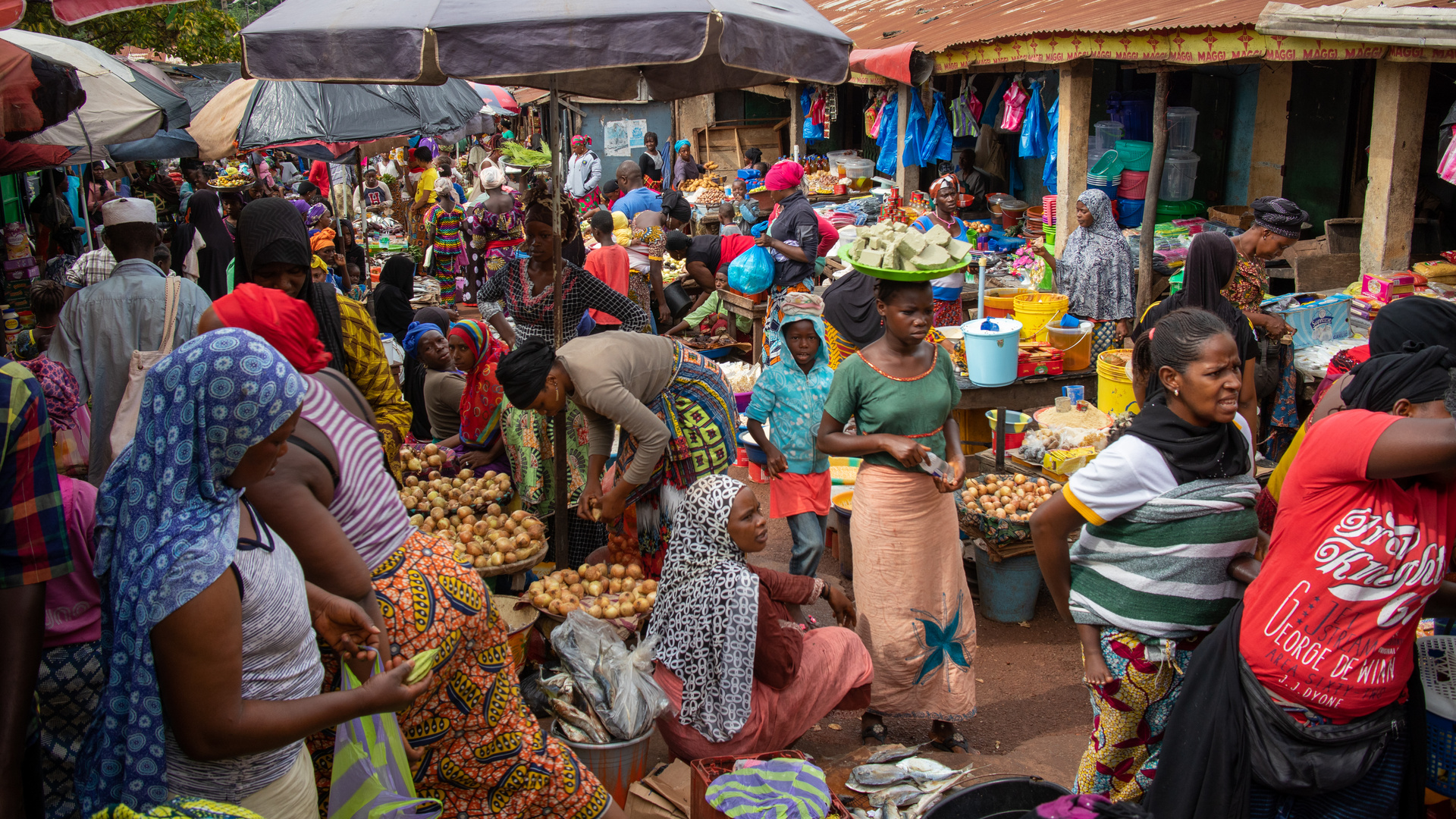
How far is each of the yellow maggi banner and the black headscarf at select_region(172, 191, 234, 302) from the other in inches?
290

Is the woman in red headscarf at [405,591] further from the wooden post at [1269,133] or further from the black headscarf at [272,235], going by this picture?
the wooden post at [1269,133]

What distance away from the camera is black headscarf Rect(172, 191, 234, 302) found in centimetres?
911

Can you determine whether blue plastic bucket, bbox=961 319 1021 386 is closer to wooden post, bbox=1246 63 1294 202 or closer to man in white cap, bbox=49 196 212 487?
man in white cap, bbox=49 196 212 487

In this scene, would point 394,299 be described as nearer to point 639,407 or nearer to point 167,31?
point 639,407

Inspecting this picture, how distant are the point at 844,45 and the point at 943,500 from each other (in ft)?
6.05

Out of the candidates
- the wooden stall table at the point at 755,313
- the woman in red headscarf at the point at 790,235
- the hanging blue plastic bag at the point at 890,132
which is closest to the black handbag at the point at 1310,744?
the woman in red headscarf at the point at 790,235

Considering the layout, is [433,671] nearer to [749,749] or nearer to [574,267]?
[749,749]

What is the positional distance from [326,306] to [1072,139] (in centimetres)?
730

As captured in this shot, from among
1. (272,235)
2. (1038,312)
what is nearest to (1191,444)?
(272,235)

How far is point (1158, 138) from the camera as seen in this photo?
814cm

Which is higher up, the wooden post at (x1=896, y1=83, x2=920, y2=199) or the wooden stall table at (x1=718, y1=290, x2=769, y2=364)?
the wooden post at (x1=896, y1=83, x2=920, y2=199)

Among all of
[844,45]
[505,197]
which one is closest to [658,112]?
[505,197]

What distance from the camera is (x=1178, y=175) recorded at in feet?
34.8

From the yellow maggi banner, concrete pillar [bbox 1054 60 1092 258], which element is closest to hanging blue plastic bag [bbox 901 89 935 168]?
the yellow maggi banner
